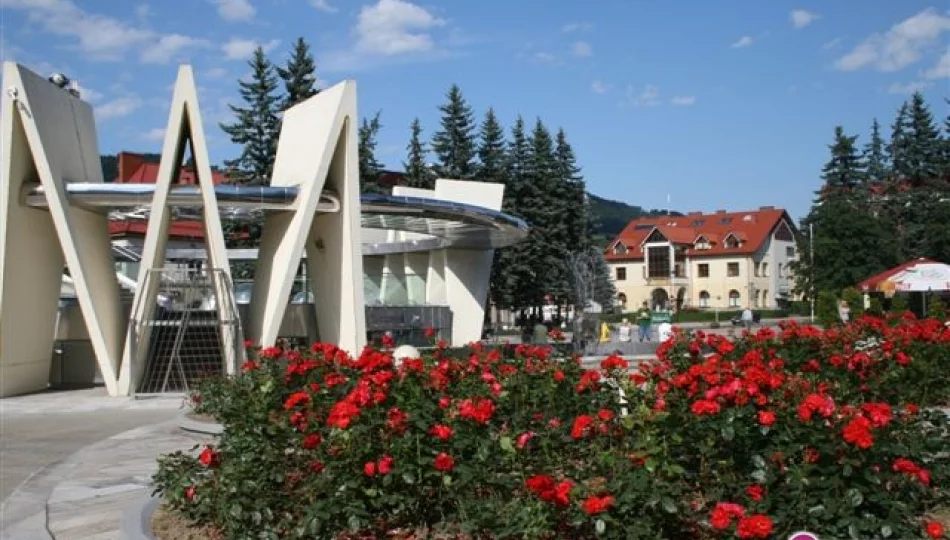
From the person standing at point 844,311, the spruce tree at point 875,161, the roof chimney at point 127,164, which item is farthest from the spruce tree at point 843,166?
the roof chimney at point 127,164

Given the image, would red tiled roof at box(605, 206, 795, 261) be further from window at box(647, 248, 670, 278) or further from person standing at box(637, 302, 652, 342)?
person standing at box(637, 302, 652, 342)

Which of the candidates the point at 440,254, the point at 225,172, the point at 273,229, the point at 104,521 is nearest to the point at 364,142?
the point at 225,172

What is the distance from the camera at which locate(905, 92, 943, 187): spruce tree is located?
64625 millimetres

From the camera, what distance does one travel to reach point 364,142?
2053 inches

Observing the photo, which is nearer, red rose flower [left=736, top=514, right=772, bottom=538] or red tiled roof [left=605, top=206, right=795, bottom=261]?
red rose flower [left=736, top=514, right=772, bottom=538]

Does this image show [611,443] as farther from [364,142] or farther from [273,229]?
[364,142]

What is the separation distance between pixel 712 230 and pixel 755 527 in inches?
3529

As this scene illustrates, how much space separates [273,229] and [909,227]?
51177 millimetres

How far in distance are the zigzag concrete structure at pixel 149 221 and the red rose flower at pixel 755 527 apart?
60.6 feet

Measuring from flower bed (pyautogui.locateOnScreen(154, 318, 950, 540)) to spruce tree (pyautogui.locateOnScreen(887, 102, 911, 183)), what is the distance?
65.4m

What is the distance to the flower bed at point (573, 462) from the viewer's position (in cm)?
486

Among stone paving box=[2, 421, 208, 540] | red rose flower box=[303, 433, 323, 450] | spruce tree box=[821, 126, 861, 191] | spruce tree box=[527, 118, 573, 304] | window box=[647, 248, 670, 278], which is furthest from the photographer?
window box=[647, 248, 670, 278]

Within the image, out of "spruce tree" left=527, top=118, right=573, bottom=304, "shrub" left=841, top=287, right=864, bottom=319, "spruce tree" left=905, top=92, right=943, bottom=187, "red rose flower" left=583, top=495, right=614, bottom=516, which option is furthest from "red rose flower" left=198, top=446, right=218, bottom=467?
"spruce tree" left=905, top=92, right=943, bottom=187

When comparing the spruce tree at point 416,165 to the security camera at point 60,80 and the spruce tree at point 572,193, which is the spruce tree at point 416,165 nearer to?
the spruce tree at point 572,193
